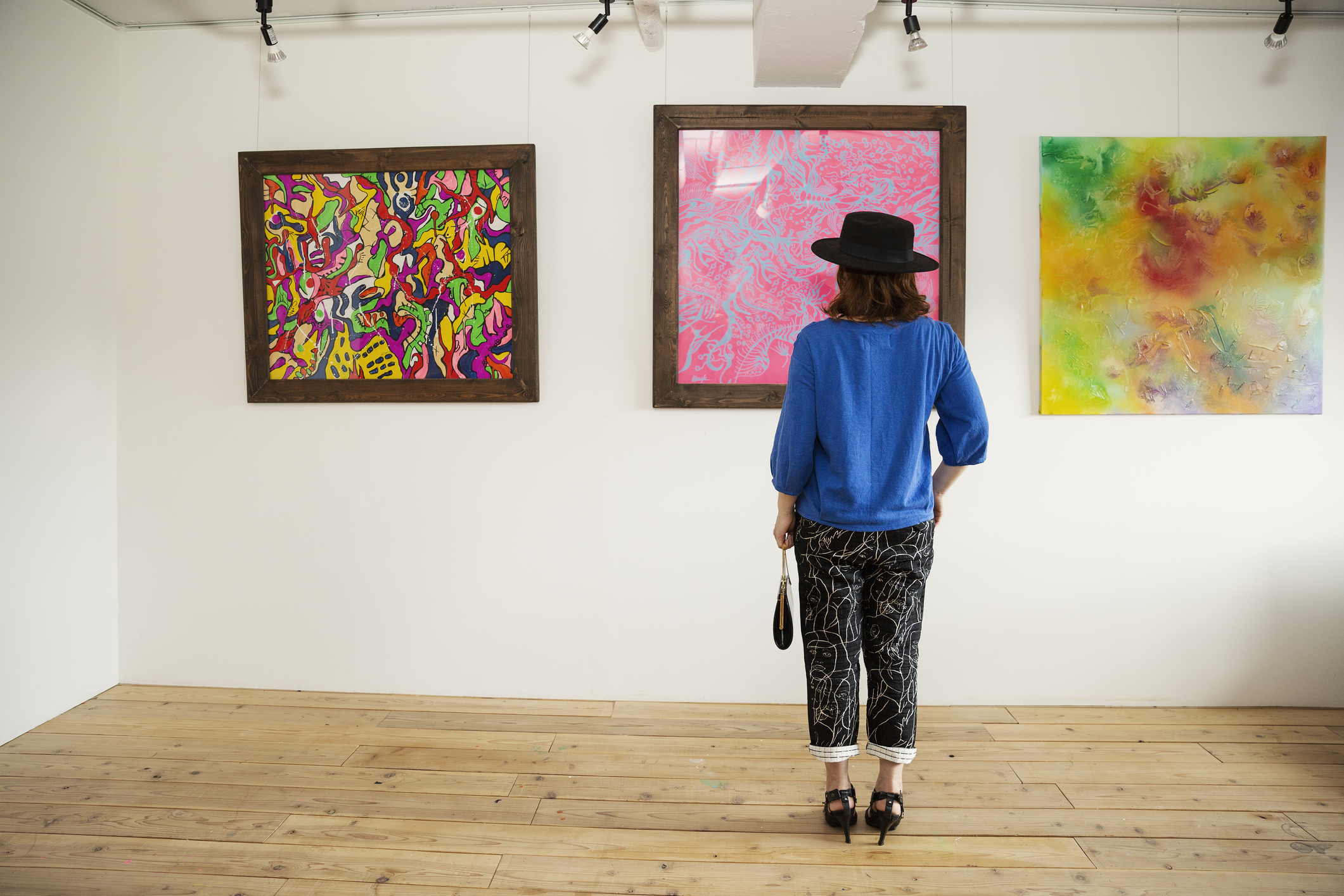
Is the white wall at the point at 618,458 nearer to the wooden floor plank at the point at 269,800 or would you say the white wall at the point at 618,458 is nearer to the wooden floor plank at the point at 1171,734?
the wooden floor plank at the point at 1171,734

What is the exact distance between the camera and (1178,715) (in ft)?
8.96

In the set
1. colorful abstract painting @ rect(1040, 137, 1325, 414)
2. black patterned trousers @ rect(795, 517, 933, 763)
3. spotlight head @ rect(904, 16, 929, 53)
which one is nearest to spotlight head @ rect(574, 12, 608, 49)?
spotlight head @ rect(904, 16, 929, 53)

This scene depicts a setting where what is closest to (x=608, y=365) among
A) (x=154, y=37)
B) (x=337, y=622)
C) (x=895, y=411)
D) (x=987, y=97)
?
(x=895, y=411)

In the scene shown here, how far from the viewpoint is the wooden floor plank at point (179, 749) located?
2.39 meters

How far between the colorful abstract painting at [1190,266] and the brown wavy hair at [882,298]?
3.86 feet

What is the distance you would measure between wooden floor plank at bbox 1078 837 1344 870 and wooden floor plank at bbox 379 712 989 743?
25.2 inches

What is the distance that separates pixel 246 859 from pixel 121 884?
261 mm

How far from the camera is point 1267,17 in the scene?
2732 mm

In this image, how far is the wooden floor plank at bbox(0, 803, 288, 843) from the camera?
1.97m

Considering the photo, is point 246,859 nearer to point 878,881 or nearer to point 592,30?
point 878,881

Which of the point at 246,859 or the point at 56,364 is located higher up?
the point at 56,364

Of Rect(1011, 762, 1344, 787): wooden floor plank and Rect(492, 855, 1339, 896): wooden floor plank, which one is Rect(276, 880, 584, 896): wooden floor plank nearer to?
Rect(492, 855, 1339, 896): wooden floor plank

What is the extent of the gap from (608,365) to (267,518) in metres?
1.50

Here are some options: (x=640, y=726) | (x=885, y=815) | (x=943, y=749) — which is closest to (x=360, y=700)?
(x=640, y=726)
